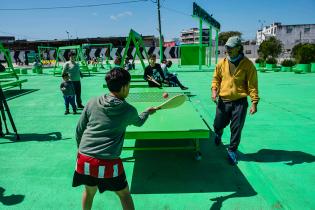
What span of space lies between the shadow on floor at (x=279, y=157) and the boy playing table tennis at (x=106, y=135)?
8.87ft

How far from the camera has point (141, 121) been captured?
240cm

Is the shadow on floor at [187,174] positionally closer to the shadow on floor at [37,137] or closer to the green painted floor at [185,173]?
the green painted floor at [185,173]

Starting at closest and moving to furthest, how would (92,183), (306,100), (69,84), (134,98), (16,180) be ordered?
(92,183), (16,180), (134,98), (69,84), (306,100)

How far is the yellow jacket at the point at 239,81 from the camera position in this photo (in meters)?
3.99

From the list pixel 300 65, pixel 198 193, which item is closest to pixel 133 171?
pixel 198 193

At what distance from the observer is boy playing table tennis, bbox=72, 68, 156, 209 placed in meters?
2.20

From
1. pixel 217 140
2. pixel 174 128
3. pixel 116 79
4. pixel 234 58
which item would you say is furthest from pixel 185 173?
pixel 116 79

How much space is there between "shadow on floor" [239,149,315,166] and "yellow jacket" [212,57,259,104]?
1.01 metres

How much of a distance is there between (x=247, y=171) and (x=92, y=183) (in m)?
2.44

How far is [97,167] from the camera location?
2.25 m

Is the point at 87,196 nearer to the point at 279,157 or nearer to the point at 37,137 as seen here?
the point at 279,157

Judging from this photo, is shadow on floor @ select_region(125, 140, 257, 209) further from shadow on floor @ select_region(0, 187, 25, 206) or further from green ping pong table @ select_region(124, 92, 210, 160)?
shadow on floor @ select_region(0, 187, 25, 206)

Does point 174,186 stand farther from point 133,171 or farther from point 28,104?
point 28,104

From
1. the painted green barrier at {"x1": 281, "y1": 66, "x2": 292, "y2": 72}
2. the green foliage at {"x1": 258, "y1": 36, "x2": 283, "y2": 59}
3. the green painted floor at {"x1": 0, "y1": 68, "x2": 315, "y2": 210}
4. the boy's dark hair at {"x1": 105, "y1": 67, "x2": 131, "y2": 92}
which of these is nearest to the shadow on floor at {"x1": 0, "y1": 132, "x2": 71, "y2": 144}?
the green painted floor at {"x1": 0, "y1": 68, "x2": 315, "y2": 210}
